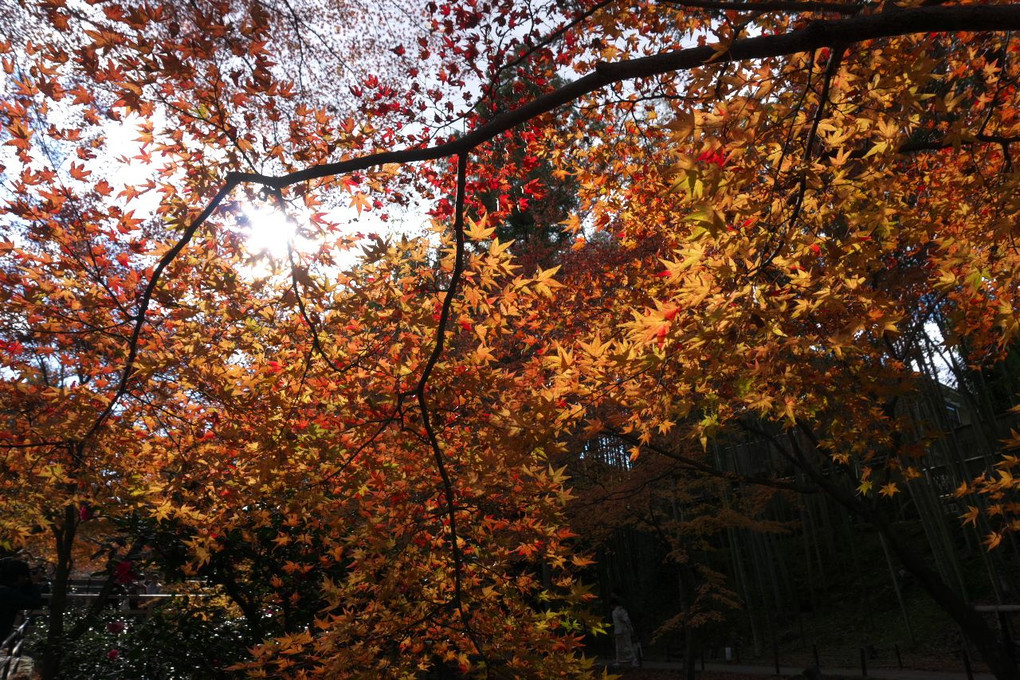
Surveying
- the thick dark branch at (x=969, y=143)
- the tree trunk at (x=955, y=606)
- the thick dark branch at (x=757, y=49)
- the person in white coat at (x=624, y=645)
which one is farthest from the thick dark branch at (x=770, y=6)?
the person in white coat at (x=624, y=645)

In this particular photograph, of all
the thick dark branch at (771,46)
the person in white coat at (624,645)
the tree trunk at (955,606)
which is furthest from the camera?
the person in white coat at (624,645)

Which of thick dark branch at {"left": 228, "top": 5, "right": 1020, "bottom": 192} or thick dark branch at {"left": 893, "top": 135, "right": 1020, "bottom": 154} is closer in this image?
thick dark branch at {"left": 228, "top": 5, "right": 1020, "bottom": 192}

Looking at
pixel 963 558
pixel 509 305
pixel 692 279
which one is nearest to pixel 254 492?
pixel 509 305

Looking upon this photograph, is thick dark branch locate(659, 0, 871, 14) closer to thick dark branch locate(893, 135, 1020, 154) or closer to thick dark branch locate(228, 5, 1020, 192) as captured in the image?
thick dark branch locate(228, 5, 1020, 192)

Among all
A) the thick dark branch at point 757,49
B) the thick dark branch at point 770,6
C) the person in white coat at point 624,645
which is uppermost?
the thick dark branch at point 770,6

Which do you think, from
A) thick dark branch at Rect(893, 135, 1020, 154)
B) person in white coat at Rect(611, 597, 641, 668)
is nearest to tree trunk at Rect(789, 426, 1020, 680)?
thick dark branch at Rect(893, 135, 1020, 154)

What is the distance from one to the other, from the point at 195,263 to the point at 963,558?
14.7m

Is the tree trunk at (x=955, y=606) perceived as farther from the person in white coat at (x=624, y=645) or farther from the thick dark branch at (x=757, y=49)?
the person in white coat at (x=624, y=645)

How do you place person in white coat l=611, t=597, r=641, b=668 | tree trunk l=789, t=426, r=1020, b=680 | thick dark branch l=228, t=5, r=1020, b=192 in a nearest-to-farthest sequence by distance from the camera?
thick dark branch l=228, t=5, r=1020, b=192, tree trunk l=789, t=426, r=1020, b=680, person in white coat l=611, t=597, r=641, b=668

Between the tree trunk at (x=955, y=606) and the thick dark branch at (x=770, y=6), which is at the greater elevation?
the thick dark branch at (x=770, y=6)

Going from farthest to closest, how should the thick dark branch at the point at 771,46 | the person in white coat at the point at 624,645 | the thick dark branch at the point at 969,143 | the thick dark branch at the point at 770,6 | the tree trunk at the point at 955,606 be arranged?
the person in white coat at the point at 624,645
the tree trunk at the point at 955,606
the thick dark branch at the point at 969,143
the thick dark branch at the point at 770,6
the thick dark branch at the point at 771,46

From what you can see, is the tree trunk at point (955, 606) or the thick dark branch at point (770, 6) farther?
the tree trunk at point (955, 606)

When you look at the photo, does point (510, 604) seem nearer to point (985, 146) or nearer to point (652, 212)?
point (652, 212)

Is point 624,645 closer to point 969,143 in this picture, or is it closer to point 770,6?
point 969,143
